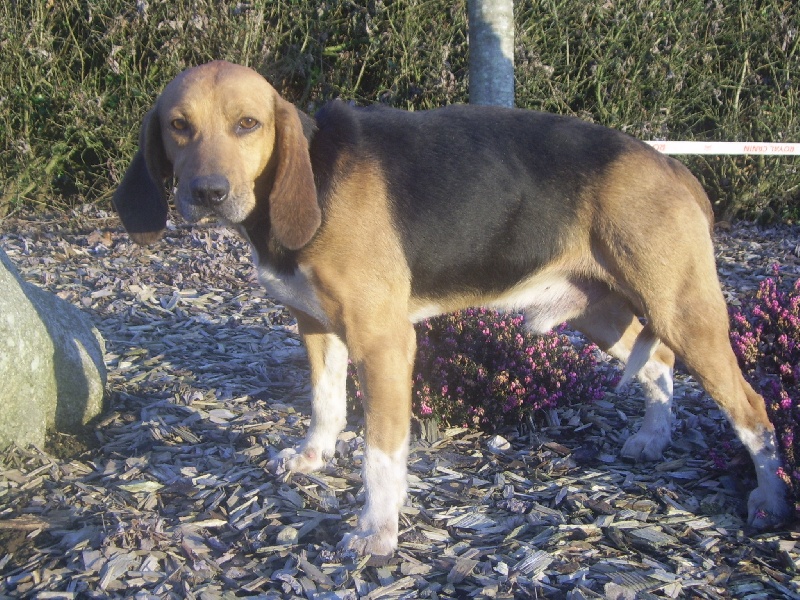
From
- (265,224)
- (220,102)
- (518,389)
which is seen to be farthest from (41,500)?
(518,389)

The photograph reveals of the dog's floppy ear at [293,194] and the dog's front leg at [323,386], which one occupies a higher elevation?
the dog's floppy ear at [293,194]

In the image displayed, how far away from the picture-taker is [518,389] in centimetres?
395

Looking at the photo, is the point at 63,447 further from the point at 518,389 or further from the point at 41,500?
the point at 518,389

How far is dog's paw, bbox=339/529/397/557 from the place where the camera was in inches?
117

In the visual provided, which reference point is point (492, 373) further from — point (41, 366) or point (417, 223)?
point (41, 366)

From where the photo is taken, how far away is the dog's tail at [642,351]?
3.49 meters

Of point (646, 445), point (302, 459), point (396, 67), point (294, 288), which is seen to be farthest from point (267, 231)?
point (396, 67)

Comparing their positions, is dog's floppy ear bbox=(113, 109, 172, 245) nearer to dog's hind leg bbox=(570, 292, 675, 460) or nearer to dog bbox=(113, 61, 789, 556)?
dog bbox=(113, 61, 789, 556)

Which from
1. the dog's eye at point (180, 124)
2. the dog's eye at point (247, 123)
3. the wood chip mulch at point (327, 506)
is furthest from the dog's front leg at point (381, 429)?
the dog's eye at point (180, 124)

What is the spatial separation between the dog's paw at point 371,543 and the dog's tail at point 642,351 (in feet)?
4.56

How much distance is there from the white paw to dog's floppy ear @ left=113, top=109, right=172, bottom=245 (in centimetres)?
122

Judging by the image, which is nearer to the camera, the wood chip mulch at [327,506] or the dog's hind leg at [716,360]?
the wood chip mulch at [327,506]

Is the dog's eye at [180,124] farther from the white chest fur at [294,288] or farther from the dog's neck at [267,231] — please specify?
the white chest fur at [294,288]

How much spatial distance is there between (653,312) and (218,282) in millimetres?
3943
